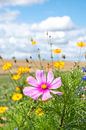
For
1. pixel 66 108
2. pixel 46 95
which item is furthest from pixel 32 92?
pixel 66 108

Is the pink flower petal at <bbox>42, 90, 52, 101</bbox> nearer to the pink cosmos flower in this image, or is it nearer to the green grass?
the pink cosmos flower

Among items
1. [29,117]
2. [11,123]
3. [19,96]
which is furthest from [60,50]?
[29,117]

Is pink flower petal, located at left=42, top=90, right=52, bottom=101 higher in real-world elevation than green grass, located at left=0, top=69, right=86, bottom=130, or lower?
higher

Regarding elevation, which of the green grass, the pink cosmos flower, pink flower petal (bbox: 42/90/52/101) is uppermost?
the pink cosmos flower

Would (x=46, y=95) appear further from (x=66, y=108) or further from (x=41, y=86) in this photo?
(x=66, y=108)

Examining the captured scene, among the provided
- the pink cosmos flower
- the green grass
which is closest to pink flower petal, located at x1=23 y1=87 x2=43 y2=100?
the pink cosmos flower

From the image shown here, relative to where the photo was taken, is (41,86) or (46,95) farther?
(41,86)

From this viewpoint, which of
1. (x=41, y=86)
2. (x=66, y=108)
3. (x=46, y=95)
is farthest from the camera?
(x=66, y=108)

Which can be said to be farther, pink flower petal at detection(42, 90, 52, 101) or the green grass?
the green grass
